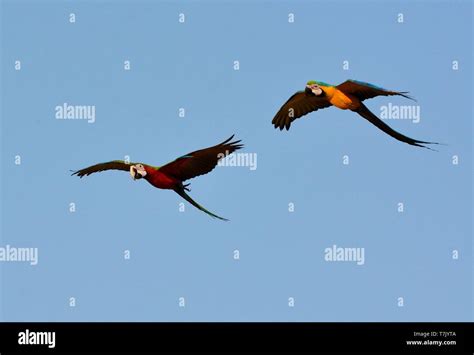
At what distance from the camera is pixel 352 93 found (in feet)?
30.5

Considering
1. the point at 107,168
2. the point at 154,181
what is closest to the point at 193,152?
the point at 154,181

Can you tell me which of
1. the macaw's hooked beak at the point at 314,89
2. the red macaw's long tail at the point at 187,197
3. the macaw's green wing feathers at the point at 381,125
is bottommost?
the red macaw's long tail at the point at 187,197

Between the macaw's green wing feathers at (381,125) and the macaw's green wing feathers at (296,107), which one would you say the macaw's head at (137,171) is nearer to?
the macaw's green wing feathers at (296,107)

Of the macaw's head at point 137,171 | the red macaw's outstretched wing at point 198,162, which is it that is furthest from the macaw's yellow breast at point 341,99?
the macaw's head at point 137,171

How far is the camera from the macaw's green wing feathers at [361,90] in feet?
29.5

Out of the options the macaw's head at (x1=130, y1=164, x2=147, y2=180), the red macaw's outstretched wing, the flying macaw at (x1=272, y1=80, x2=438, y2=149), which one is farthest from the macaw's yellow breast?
the macaw's head at (x1=130, y1=164, x2=147, y2=180)

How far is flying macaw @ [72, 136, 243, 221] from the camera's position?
28.9 feet

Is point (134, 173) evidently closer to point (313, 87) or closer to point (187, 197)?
point (187, 197)

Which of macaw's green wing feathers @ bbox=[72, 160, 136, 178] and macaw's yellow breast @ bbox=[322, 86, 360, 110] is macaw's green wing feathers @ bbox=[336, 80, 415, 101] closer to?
macaw's yellow breast @ bbox=[322, 86, 360, 110]

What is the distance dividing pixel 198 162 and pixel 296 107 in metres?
1.69

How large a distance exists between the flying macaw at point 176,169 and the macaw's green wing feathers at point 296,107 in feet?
4.37

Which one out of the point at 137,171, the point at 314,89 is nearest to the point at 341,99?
the point at 314,89

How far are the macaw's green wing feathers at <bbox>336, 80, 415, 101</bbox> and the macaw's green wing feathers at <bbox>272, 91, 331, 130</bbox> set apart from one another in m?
0.39
